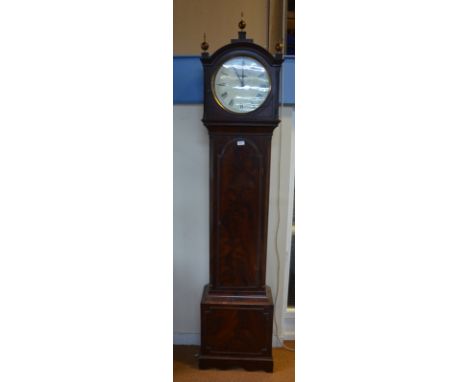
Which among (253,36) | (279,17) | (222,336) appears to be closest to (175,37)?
(253,36)

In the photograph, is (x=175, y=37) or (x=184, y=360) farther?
(x=175, y=37)

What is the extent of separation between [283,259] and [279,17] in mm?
1196

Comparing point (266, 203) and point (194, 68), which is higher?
point (194, 68)

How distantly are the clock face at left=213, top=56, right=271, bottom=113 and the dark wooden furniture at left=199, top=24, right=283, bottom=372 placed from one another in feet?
0.06

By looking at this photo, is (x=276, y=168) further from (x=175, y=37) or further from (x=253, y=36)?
(x=175, y=37)

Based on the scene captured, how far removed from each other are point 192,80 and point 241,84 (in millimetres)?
290

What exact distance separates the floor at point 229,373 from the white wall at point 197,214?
0.14 m

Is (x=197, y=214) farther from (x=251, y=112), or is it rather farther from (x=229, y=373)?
(x=229, y=373)

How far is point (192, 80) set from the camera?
4.87ft

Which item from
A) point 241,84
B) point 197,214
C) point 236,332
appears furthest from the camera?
point 197,214

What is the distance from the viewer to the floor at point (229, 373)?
136cm

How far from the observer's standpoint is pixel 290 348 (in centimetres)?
158

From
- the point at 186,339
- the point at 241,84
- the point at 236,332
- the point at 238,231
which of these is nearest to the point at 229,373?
the point at 236,332

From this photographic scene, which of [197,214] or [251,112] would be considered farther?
[197,214]
